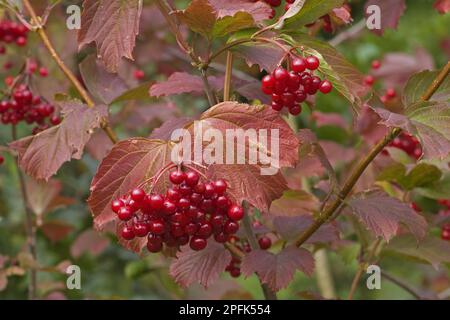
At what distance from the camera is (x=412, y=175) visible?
1.55m

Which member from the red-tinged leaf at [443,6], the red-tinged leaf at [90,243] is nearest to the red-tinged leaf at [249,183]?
the red-tinged leaf at [443,6]

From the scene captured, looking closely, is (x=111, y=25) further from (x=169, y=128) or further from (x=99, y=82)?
(x=99, y=82)

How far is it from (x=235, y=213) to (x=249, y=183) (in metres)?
0.06

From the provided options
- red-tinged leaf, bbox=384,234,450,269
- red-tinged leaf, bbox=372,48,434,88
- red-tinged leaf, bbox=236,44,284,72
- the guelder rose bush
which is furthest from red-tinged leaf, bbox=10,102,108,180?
red-tinged leaf, bbox=372,48,434,88

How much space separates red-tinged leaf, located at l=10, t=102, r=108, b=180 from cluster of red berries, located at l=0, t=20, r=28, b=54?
0.61 m

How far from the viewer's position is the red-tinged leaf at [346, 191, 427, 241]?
128 centimetres

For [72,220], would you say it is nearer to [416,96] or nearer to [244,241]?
[244,241]

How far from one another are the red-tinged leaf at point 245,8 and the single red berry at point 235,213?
30 cm

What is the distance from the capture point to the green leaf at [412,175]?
1527mm

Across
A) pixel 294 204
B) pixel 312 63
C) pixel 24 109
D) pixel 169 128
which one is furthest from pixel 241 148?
pixel 24 109

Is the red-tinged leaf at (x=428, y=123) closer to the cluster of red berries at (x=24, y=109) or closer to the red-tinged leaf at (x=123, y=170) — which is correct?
the red-tinged leaf at (x=123, y=170)

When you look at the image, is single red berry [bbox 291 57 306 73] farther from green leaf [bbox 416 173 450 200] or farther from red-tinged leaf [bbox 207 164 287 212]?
green leaf [bbox 416 173 450 200]
